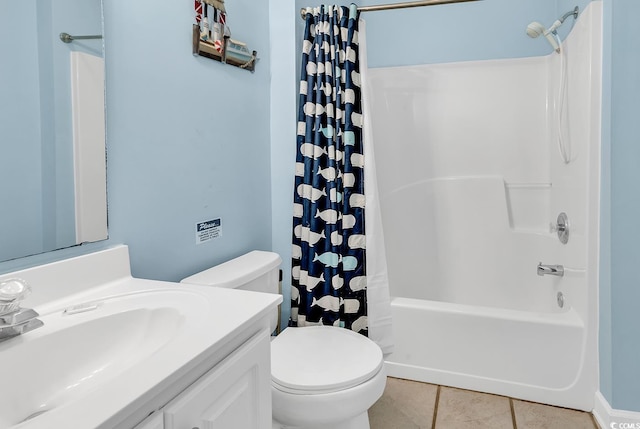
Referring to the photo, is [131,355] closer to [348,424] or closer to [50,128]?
[50,128]

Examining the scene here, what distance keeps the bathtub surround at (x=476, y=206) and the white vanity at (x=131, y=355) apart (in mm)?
1225

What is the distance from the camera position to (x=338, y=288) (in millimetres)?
2006

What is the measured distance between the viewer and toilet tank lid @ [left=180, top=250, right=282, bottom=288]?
1479 millimetres

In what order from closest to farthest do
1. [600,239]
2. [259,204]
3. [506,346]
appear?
[600,239] → [506,346] → [259,204]

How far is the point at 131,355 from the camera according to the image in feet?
3.23

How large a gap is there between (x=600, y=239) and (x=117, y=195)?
1.83m

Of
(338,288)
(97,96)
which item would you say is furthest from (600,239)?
(97,96)

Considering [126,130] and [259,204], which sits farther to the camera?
[259,204]

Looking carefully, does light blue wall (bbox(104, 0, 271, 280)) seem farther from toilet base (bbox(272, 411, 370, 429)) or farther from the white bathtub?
the white bathtub

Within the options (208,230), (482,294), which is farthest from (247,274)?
(482,294)

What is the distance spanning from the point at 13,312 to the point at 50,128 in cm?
47

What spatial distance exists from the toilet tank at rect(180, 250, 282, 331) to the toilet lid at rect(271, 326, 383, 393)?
22 centimetres

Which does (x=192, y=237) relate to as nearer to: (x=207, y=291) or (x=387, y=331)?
(x=207, y=291)

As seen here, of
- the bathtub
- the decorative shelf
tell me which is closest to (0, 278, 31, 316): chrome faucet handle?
the decorative shelf
